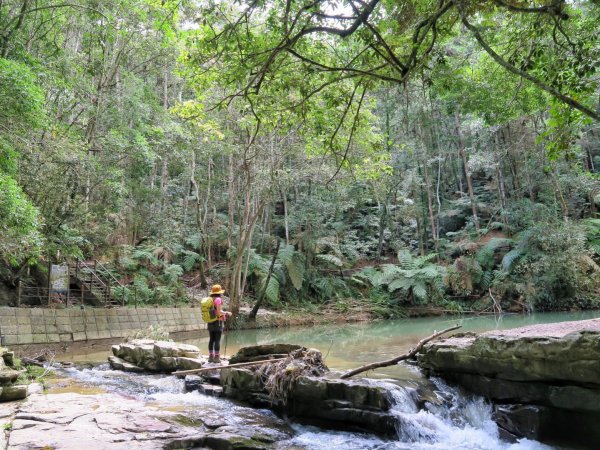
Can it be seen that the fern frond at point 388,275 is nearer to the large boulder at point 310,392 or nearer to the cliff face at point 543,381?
the large boulder at point 310,392

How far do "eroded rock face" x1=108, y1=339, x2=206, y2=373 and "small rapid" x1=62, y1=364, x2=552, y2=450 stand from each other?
1.18 metres

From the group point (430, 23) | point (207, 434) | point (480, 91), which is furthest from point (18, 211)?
point (480, 91)

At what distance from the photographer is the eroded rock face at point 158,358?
351 inches

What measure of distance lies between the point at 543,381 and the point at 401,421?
6.08ft

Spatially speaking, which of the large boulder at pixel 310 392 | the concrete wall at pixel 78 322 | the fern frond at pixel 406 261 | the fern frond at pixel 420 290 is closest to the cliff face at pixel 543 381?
the large boulder at pixel 310 392

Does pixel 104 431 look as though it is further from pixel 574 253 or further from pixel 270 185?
pixel 574 253

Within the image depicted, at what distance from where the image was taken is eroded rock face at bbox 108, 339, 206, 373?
891cm

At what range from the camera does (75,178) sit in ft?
40.5

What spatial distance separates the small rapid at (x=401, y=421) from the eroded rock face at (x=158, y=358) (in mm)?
1176

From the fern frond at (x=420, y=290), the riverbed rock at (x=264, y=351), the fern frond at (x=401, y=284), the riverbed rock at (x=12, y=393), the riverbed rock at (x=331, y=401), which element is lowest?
the riverbed rock at (x=331, y=401)

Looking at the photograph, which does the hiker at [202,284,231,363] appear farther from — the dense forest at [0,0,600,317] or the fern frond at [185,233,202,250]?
the fern frond at [185,233,202,250]

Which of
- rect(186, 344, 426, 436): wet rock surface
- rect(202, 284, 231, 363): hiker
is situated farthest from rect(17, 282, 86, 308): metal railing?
rect(186, 344, 426, 436): wet rock surface

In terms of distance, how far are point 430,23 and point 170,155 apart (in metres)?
15.2

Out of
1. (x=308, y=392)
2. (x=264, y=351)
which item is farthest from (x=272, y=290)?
(x=308, y=392)
